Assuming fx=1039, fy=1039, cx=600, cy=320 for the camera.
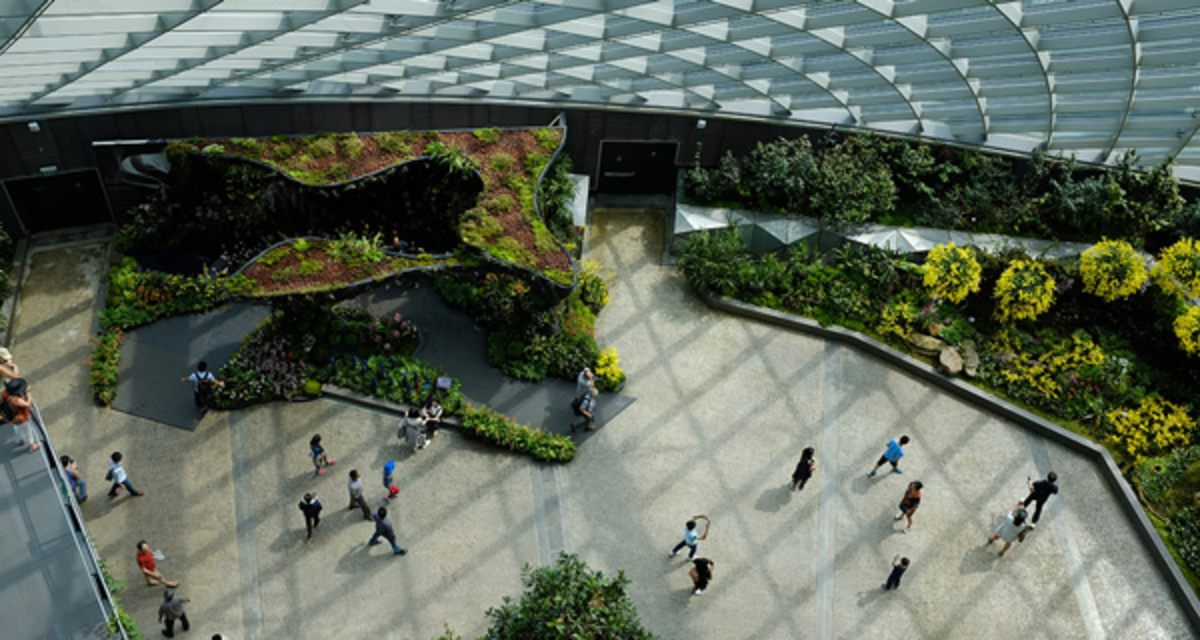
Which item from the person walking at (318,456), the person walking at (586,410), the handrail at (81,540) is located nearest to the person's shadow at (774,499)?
the person walking at (586,410)

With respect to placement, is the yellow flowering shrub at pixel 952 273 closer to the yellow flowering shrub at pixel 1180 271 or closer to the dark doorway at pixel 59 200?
the yellow flowering shrub at pixel 1180 271

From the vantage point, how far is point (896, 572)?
24.5 m

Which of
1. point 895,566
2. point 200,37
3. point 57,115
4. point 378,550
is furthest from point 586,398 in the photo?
point 57,115

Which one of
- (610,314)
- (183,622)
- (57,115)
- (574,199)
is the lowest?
(183,622)

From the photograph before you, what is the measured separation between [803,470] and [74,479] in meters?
17.8

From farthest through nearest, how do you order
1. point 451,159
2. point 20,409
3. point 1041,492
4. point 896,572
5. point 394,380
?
point 451,159 < point 394,380 < point 1041,492 < point 896,572 < point 20,409

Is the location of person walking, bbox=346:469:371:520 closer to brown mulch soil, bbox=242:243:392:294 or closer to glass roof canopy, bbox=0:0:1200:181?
brown mulch soil, bbox=242:243:392:294

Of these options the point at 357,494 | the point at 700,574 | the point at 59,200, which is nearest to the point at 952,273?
the point at 700,574

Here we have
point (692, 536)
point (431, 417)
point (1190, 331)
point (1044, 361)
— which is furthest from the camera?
point (1044, 361)

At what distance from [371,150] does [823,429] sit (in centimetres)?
1534

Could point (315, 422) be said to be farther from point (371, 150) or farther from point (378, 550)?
point (371, 150)

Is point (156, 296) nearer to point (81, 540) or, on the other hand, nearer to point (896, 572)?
point (81, 540)

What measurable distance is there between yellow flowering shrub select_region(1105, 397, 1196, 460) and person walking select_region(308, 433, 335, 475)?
21169mm

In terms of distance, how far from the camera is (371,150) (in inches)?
1208
